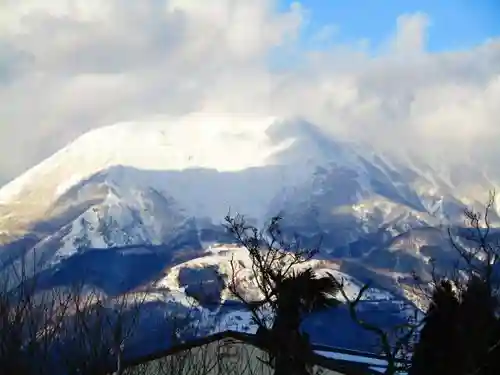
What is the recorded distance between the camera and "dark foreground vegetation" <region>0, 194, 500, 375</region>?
12.7m

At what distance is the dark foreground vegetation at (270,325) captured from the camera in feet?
41.6

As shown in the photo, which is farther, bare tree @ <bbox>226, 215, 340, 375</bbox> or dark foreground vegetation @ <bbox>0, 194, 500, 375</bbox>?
bare tree @ <bbox>226, 215, 340, 375</bbox>

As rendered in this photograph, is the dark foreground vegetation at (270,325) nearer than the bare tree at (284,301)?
Yes

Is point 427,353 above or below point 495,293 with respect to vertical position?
below

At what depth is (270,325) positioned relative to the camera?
1656 cm

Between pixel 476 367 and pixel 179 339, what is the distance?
534cm

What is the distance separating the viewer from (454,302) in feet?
53.0

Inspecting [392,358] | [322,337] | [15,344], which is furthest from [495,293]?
[322,337]

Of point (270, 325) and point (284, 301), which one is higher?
point (284, 301)

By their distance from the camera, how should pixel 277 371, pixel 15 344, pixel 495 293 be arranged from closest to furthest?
1. pixel 15 344
2. pixel 277 371
3. pixel 495 293

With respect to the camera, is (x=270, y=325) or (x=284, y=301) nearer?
(x=284, y=301)

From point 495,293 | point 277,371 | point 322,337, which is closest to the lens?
point 277,371

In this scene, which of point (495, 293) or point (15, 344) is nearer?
point (15, 344)

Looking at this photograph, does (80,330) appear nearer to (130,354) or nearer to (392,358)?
(130,354)
